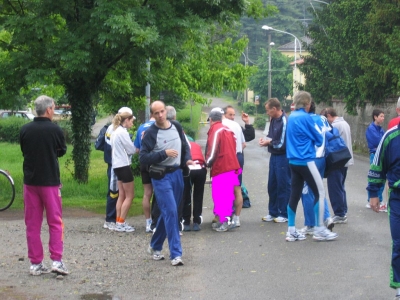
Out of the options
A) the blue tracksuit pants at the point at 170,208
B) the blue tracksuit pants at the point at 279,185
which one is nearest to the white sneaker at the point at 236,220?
the blue tracksuit pants at the point at 279,185

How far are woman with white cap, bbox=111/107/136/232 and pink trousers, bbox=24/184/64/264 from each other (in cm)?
300

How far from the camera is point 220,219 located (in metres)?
11.3

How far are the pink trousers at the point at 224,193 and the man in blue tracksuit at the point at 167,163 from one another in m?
2.34

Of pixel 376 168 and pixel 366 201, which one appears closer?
pixel 376 168

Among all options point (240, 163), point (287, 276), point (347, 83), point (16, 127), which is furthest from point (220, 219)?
point (16, 127)

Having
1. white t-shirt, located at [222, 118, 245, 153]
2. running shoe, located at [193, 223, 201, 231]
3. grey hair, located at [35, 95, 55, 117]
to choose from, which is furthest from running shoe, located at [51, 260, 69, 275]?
white t-shirt, located at [222, 118, 245, 153]

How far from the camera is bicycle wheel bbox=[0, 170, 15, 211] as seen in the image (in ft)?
44.4

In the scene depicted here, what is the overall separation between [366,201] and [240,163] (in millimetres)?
3494

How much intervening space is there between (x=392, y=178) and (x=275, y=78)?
76.0 metres

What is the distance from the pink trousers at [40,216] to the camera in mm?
8195

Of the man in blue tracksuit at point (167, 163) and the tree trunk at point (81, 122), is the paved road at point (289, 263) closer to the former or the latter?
the man in blue tracksuit at point (167, 163)

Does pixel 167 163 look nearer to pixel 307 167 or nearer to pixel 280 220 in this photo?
pixel 307 167

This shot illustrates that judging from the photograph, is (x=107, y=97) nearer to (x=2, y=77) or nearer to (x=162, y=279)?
(x=2, y=77)

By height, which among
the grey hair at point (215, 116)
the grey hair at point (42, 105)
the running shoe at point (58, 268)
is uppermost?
the grey hair at point (42, 105)
